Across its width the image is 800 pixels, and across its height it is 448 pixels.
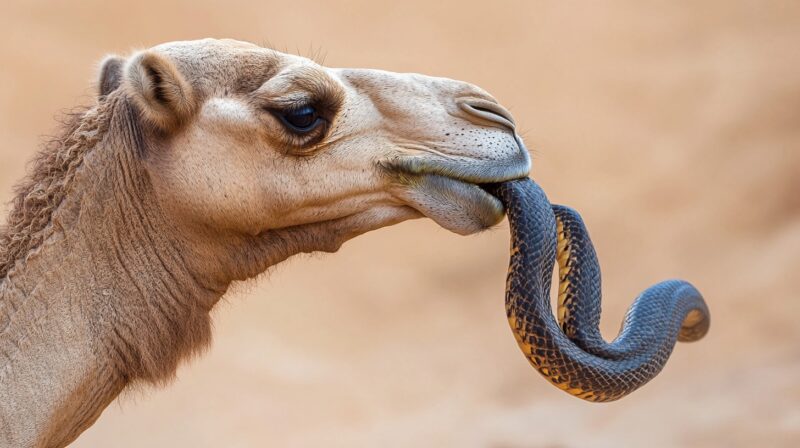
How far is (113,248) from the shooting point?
275 centimetres

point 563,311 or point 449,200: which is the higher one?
point 449,200

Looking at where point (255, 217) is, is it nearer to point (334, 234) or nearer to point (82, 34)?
point (334, 234)

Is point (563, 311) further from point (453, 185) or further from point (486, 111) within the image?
point (486, 111)

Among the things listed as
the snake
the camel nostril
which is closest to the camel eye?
the camel nostril

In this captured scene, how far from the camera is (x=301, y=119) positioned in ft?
9.14

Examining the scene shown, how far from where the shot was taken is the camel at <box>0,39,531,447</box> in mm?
2678

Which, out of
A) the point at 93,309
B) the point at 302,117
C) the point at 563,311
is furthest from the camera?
the point at 563,311

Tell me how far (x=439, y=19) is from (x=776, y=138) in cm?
355

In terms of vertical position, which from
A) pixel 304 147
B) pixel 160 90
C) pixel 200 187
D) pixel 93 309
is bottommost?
pixel 93 309

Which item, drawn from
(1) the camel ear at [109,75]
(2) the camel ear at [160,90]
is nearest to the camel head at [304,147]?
(2) the camel ear at [160,90]

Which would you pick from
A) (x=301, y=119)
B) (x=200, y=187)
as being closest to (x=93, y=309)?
(x=200, y=187)

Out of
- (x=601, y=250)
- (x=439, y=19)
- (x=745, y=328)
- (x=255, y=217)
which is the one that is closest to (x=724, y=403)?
(x=745, y=328)

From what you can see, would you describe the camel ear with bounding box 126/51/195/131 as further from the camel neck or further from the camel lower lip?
the camel lower lip

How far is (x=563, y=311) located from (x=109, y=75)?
145 centimetres
